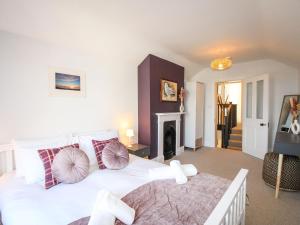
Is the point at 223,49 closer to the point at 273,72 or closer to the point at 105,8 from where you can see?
the point at 273,72

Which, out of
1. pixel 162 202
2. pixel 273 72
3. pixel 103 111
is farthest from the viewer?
pixel 273 72

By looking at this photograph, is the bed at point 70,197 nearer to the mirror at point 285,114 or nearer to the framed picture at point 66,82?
the framed picture at point 66,82

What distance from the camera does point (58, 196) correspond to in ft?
5.25

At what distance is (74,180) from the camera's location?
6.09ft

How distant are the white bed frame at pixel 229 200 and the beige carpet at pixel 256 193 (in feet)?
2.03

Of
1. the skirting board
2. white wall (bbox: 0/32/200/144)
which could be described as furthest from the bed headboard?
the skirting board

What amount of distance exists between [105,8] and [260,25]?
217 cm

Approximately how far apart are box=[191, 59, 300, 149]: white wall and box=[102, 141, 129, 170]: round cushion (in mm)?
3950

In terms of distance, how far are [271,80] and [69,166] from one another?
506 cm

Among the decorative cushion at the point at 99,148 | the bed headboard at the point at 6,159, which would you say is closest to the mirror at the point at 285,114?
the decorative cushion at the point at 99,148

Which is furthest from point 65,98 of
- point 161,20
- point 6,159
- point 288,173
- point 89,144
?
point 288,173

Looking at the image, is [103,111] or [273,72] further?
[273,72]

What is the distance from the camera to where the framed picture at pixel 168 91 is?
13.8 ft

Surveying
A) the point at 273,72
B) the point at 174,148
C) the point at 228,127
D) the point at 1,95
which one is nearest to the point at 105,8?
the point at 1,95
